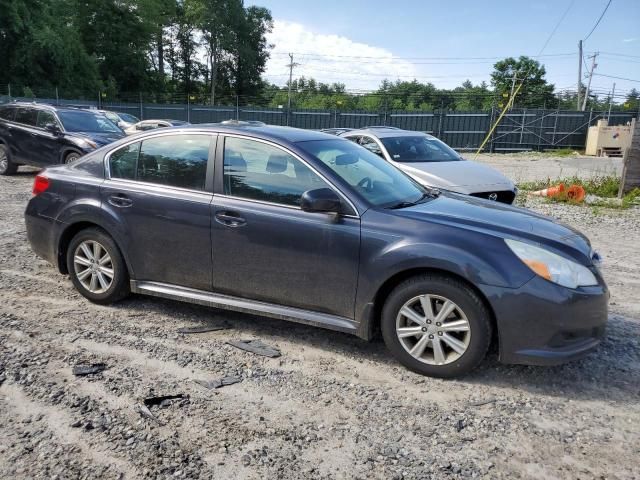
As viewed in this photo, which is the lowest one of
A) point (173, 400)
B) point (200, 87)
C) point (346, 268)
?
point (173, 400)

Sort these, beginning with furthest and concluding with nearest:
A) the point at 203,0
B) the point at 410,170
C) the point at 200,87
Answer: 1. the point at 200,87
2. the point at 203,0
3. the point at 410,170

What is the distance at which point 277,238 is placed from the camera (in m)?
3.89

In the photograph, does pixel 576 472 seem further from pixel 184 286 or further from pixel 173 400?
pixel 184 286

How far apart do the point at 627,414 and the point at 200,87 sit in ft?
240

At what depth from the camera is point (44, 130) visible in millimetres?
11617

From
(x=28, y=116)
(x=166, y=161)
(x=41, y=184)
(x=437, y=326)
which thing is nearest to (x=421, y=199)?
(x=437, y=326)

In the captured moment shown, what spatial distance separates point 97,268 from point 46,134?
837 centimetres

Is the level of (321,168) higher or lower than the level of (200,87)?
lower

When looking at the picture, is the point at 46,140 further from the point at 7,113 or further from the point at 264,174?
the point at 264,174

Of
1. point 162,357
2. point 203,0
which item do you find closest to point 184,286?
point 162,357

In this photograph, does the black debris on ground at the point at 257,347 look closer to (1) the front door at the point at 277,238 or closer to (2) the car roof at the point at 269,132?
(1) the front door at the point at 277,238

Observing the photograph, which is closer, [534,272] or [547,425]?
[547,425]

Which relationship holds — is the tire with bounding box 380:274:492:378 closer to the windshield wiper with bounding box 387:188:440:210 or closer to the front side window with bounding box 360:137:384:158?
the windshield wiper with bounding box 387:188:440:210

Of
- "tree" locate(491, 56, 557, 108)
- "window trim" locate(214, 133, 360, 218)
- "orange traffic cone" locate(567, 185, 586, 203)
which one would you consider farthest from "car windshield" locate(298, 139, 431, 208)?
"tree" locate(491, 56, 557, 108)
